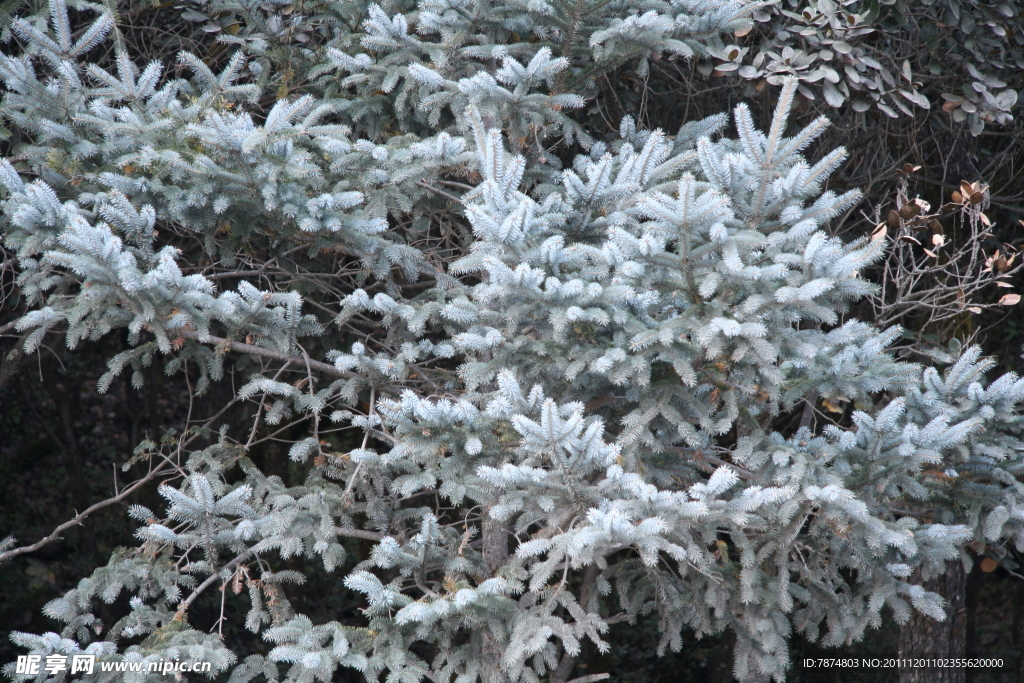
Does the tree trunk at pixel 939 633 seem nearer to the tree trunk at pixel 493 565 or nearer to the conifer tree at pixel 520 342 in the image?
the conifer tree at pixel 520 342

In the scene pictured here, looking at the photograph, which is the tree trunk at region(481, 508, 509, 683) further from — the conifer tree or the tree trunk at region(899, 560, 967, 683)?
the tree trunk at region(899, 560, 967, 683)

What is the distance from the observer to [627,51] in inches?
→ 157

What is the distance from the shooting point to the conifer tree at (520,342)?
297 cm

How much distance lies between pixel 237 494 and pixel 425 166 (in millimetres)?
1699

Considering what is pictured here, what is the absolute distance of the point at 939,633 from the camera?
18.1 ft

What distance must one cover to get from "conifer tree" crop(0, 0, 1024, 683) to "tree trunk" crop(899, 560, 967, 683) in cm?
194

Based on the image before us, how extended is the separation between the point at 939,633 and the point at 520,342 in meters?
4.01

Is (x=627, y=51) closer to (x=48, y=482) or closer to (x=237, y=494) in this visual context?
(x=237, y=494)

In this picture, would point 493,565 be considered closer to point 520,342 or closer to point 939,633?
point 520,342

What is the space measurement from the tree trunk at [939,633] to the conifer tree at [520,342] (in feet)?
6.37

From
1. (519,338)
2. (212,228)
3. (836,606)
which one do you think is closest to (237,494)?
(212,228)

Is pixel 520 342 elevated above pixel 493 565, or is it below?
above

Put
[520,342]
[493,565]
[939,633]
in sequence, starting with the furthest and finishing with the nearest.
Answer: [939,633] < [493,565] < [520,342]

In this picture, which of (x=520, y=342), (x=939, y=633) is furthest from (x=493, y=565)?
(x=939, y=633)
